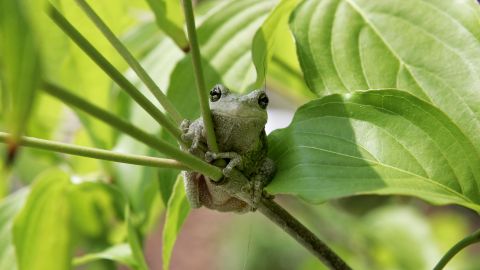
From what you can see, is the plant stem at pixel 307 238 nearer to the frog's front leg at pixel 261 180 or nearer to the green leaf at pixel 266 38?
the frog's front leg at pixel 261 180

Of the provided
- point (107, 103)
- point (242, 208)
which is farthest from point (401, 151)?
point (107, 103)

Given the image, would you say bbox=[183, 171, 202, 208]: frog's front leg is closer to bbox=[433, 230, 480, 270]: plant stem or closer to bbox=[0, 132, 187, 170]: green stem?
bbox=[0, 132, 187, 170]: green stem

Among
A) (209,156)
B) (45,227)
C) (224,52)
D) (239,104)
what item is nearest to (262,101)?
(239,104)

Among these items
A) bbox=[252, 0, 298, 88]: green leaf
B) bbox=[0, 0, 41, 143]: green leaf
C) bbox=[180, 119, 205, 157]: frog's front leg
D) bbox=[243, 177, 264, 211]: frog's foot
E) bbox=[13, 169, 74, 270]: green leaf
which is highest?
bbox=[0, 0, 41, 143]: green leaf

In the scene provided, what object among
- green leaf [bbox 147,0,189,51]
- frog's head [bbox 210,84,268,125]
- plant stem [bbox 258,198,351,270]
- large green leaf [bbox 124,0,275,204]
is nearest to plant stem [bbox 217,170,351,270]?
plant stem [bbox 258,198,351,270]

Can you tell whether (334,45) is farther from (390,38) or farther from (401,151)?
(401,151)
